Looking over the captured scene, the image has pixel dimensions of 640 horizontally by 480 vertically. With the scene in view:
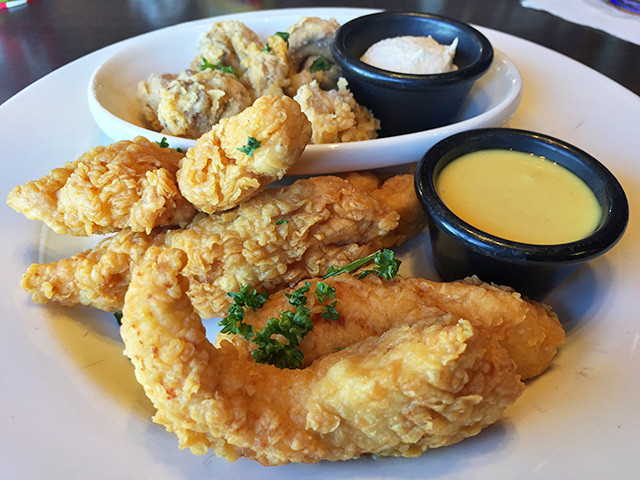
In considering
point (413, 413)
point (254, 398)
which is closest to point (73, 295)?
point (254, 398)

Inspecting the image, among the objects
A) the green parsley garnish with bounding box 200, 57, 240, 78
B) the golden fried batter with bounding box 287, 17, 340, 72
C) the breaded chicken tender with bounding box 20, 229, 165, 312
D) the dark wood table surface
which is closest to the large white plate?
the breaded chicken tender with bounding box 20, 229, 165, 312

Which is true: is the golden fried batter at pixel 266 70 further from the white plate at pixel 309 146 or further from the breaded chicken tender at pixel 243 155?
the breaded chicken tender at pixel 243 155

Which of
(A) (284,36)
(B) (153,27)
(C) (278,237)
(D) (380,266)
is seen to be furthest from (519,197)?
(B) (153,27)

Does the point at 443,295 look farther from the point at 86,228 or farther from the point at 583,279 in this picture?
the point at 86,228

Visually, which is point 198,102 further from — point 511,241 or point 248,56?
point 511,241

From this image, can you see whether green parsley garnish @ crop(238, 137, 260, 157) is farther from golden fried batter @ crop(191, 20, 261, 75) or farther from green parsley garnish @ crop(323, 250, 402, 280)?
golden fried batter @ crop(191, 20, 261, 75)

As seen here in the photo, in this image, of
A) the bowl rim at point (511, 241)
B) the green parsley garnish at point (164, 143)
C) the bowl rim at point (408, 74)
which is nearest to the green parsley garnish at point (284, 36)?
the bowl rim at point (408, 74)
